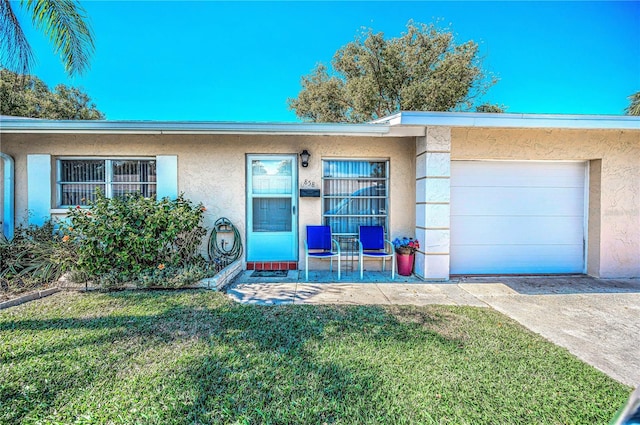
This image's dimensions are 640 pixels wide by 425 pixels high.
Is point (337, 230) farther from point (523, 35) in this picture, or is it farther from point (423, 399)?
point (523, 35)

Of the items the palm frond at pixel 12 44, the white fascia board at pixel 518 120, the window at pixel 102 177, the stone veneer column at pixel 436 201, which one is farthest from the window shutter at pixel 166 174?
the stone veneer column at pixel 436 201

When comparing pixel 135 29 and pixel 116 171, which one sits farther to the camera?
pixel 135 29

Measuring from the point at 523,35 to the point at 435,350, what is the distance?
1223 centimetres

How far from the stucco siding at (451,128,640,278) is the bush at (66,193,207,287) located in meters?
5.00

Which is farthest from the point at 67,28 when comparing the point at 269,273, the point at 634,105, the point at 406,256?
the point at 634,105

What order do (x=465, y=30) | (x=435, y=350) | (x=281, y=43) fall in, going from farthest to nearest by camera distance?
1. (x=465, y=30)
2. (x=281, y=43)
3. (x=435, y=350)

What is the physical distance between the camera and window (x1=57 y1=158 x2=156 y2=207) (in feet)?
18.7

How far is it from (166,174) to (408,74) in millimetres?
12096

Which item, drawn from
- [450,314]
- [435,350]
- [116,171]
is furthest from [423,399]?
[116,171]

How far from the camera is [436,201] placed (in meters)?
5.10

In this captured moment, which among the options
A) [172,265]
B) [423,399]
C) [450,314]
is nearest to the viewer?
[423,399]

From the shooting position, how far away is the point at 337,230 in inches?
236

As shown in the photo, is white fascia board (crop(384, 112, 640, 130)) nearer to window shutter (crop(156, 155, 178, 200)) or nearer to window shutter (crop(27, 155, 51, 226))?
window shutter (crop(156, 155, 178, 200))

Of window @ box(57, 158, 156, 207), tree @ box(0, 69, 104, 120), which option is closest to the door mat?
window @ box(57, 158, 156, 207)
